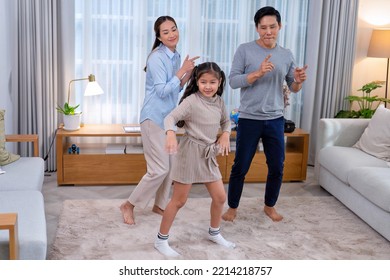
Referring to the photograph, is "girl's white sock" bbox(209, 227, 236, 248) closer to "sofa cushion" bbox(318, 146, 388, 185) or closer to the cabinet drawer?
"sofa cushion" bbox(318, 146, 388, 185)

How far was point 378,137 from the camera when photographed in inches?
167

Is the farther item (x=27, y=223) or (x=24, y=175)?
(x=24, y=175)

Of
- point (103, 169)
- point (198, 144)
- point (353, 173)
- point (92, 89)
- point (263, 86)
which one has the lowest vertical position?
point (103, 169)

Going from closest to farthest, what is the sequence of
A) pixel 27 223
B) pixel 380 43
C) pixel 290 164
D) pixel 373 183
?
pixel 27 223 < pixel 373 183 < pixel 290 164 < pixel 380 43

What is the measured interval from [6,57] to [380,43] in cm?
320

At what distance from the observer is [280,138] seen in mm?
3549

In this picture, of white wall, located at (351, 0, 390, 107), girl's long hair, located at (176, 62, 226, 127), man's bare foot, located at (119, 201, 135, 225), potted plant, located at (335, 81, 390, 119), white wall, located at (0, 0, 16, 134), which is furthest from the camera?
white wall, located at (351, 0, 390, 107)

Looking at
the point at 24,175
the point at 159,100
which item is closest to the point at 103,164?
the point at 24,175

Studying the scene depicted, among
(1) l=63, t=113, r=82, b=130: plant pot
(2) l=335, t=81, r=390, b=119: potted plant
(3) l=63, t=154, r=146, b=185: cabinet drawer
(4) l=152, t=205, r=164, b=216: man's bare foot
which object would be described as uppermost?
(2) l=335, t=81, r=390, b=119: potted plant

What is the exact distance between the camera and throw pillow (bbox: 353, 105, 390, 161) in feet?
13.7

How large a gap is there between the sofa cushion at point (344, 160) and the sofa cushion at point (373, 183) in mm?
97

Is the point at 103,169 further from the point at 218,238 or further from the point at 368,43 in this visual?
the point at 368,43

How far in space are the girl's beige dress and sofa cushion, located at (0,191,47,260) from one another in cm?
73

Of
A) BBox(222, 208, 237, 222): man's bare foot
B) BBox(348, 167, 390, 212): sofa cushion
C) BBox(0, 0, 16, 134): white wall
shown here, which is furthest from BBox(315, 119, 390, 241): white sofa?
BBox(0, 0, 16, 134): white wall
